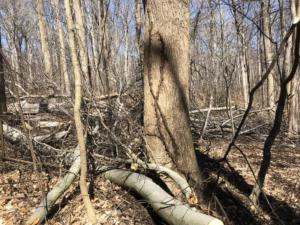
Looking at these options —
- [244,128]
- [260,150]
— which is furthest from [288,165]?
[244,128]

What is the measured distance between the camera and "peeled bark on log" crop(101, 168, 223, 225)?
11.1ft

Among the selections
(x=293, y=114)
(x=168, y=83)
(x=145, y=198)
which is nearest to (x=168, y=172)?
(x=145, y=198)

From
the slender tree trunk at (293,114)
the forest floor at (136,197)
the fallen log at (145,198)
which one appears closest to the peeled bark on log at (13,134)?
the forest floor at (136,197)

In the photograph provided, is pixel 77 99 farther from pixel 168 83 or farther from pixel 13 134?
pixel 13 134

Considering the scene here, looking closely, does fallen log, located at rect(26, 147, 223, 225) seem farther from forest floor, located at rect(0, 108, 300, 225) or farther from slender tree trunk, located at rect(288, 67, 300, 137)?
slender tree trunk, located at rect(288, 67, 300, 137)

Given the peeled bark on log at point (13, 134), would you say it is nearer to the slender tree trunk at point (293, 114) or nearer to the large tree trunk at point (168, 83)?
the large tree trunk at point (168, 83)

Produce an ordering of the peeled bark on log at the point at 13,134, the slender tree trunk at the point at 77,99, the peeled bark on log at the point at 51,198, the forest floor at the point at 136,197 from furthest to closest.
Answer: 1. the peeled bark on log at the point at 13,134
2. the forest floor at the point at 136,197
3. the peeled bark on log at the point at 51,198
4. the slender tree trunk at the point at 77,99

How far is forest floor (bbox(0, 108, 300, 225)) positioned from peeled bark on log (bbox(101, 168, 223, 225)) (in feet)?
0.46

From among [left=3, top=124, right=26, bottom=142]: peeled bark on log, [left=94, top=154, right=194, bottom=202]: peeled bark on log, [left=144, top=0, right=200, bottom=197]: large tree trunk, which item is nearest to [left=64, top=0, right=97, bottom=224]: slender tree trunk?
[left=94, top=154, right=194, bottom=202]: peeled bark on log

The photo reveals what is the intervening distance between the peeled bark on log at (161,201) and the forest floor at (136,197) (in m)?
0.14

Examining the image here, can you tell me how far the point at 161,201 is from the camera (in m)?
3.85

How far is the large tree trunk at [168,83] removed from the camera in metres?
4.38

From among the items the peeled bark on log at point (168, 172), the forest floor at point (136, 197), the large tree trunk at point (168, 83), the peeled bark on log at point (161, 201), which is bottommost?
the forest floor at point (136, 197)

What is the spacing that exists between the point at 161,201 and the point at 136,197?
699 millimetres
